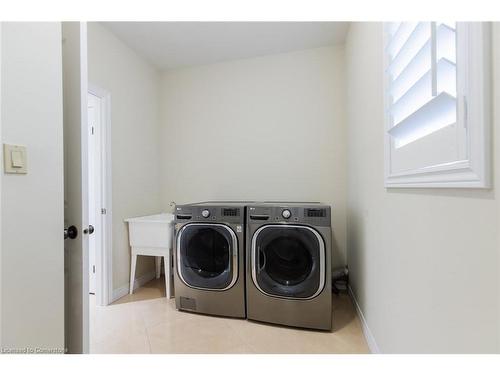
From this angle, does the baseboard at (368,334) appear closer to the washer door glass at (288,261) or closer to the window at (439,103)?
the washer door glass at (288,261)

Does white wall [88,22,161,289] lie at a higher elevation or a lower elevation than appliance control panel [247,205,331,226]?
higher

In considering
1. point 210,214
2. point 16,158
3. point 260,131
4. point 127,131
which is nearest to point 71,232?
point 16,158

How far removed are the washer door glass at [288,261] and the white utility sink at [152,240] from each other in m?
0.87

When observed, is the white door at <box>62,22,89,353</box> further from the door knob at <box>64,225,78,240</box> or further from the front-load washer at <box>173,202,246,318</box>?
the front-load washer at <box>173,202,246,318</box>

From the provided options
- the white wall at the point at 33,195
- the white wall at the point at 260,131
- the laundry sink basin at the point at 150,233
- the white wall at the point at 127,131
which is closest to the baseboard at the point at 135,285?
the white wall at the point at 127,131

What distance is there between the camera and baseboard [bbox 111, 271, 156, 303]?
219cm

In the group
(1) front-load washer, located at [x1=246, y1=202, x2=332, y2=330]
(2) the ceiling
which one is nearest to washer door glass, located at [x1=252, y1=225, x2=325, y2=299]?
(1) front-load washer, located at [x1=246, y1=202, x2=332, y2=330]

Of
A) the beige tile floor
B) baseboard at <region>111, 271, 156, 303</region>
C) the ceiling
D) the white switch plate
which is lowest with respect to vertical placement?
the beige tile floor

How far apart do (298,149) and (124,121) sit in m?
1.82

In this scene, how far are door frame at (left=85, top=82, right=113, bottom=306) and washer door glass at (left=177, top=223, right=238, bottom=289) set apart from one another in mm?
707

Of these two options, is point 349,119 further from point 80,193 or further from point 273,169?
point 80,193

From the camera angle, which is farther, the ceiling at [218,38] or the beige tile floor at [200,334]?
the ceiling at [218,38]

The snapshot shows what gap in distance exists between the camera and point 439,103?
69 cm

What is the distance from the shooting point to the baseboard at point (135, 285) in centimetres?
219
